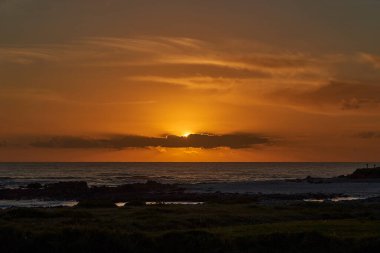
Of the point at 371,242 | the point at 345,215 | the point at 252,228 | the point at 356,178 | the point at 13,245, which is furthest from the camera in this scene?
the point at 356,178

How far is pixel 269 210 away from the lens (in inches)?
1850

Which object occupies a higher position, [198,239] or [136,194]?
[198,239]

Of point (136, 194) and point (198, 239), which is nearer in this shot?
point (198, 239)

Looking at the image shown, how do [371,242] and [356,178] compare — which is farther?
[356,178]

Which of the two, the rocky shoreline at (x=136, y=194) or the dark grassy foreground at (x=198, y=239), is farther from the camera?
the rocky shoreline at (x=136, y=194)

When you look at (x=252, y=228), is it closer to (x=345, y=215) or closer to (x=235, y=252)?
(x=235, y=252)

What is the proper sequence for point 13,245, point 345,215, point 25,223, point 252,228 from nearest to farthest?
point 13,245
point 252,228
point 25,223
point 345,215

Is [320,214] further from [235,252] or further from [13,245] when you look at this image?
[13,245]

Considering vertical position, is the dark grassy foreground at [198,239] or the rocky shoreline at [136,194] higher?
the dark grassy foreground at [198,239]

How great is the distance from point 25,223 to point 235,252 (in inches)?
634

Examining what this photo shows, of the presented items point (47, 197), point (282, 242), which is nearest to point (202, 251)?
point (282, 242)

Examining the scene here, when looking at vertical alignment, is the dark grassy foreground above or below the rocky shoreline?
above

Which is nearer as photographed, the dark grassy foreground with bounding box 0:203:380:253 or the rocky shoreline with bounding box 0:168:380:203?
the dark grassy foreground with bounding box 0:203:380:253

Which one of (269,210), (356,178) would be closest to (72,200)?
(269,210)
